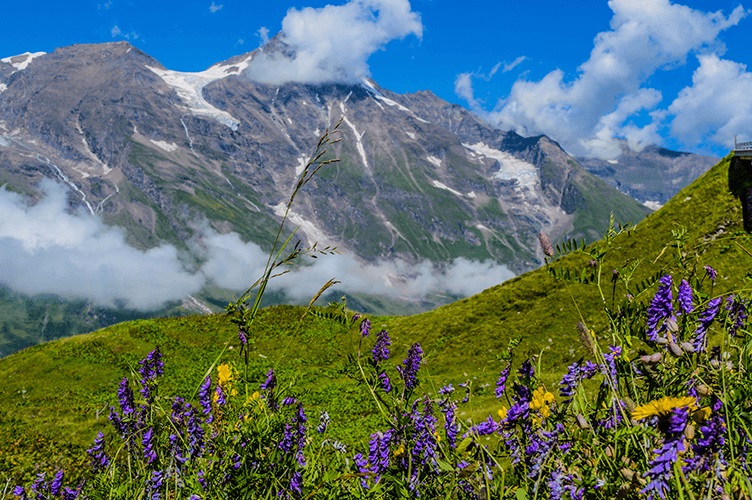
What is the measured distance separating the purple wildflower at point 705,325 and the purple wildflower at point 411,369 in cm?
207

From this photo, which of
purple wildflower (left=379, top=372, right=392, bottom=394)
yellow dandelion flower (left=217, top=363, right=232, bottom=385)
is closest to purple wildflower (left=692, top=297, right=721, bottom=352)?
purple wildflower (left=379, top=372, right=392, bottom=394)

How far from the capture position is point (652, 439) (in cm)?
224

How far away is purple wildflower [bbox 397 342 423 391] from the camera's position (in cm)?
392

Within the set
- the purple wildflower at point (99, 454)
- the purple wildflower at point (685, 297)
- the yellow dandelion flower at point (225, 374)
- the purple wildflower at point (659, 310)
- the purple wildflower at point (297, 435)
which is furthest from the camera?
the purple wildflower at point (99, 454)

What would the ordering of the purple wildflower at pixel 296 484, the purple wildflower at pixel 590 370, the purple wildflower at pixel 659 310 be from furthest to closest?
the purple wildflower at pixel 296 484
the purple wildflower at pixel 590 370
the purple wildflower at pixel 659 310

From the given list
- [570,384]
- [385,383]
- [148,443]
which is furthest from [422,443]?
[148,443]

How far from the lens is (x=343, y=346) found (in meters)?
31.2

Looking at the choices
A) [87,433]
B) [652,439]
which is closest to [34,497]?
[652,439]

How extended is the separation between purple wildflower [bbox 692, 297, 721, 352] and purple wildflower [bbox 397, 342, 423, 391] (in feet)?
6.78

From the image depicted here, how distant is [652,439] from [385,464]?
220 centimetres

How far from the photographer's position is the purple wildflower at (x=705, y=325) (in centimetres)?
209

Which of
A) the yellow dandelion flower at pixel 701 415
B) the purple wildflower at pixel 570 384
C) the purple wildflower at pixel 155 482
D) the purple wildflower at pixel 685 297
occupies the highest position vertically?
the purple wildflower at pixel 685 297

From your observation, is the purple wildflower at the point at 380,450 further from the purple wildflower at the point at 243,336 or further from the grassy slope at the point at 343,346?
the grassy slope at the point at 343,346

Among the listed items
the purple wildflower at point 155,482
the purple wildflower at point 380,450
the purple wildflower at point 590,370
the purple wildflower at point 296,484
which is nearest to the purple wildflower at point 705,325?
the purple wildflower at point 590,370
